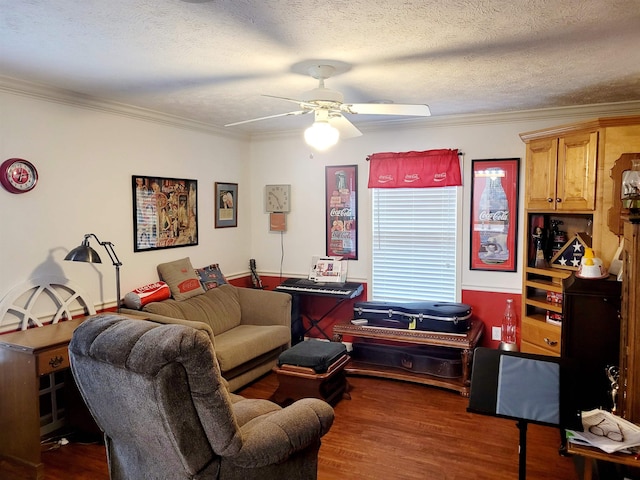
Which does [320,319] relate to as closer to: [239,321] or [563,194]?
[239,321]

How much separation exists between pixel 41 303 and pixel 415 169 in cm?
337

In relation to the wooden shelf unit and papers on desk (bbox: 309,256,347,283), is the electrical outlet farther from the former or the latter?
papers on desk (bbox: 309,256,347,283)

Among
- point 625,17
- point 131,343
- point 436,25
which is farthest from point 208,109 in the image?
point 625,17

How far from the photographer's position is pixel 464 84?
129 inches

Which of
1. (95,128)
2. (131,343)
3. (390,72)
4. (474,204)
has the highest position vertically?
(390,72)

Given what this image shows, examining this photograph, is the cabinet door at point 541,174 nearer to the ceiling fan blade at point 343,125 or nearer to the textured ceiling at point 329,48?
the textured ceiling at point 329,48

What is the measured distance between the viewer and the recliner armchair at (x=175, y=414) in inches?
71.1

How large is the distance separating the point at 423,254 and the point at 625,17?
2.88m

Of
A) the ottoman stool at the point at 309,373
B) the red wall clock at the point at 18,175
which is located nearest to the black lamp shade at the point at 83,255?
the red wall clock at the point at 18,175

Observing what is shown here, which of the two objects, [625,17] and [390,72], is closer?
[625,17]

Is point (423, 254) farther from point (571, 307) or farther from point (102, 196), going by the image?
point (102, 196)

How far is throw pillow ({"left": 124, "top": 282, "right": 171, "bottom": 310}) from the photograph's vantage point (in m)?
3.77

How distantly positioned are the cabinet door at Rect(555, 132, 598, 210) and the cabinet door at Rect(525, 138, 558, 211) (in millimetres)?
55

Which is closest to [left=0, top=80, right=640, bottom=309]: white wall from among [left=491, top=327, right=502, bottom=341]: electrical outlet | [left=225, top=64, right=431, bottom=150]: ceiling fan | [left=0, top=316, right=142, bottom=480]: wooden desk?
[left=491, top=327, right=502, bottom=341]: electrical outlet
